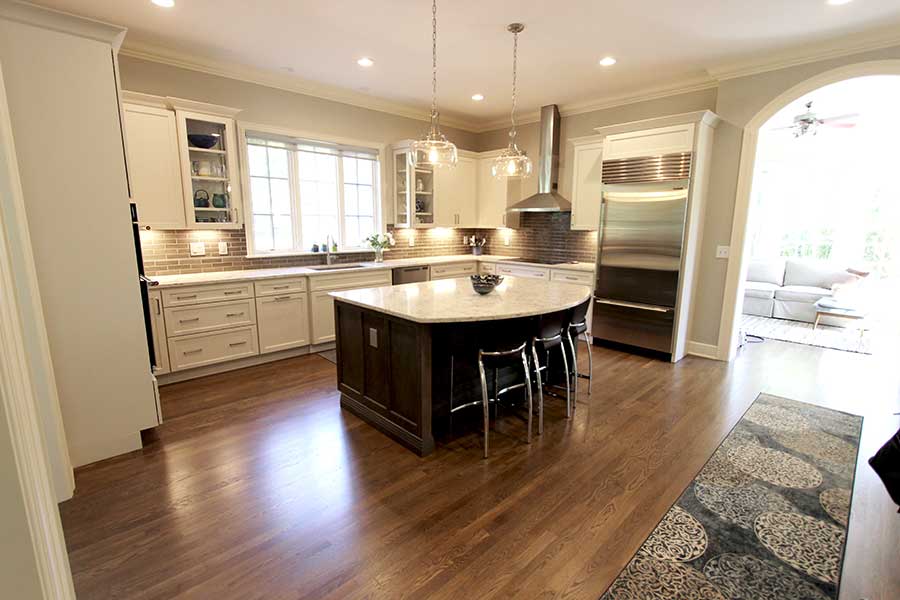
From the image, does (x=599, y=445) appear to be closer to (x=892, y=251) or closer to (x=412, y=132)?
(x=412, y=132)

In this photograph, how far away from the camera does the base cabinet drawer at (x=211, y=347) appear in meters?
3.80

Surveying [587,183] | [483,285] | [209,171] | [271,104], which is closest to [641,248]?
[587,183]

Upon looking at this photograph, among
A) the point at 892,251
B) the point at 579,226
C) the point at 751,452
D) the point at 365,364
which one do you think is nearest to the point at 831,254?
the point at 892,251

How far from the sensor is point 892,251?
6.50 meters

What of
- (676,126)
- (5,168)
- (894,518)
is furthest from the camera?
(676,126)

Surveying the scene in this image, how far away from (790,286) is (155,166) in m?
8.52

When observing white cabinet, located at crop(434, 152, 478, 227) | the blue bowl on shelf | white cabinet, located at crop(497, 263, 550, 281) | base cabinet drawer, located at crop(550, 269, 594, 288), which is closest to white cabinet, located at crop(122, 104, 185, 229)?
the blue bowl on shelf

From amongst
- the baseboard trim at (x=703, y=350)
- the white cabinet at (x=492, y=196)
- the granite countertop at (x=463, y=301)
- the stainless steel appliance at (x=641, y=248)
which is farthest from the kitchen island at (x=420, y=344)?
the white cabinet at (x=492, y=196)

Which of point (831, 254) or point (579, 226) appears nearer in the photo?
point (579, 226)

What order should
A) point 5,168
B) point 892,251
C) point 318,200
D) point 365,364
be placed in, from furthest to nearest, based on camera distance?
point 892,251, point 318,200, point 365,364, point 5,168

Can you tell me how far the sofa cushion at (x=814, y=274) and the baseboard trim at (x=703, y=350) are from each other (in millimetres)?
3220

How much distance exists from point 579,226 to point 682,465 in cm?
344

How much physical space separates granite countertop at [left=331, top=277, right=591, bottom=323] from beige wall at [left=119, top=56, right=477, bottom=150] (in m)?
2.63

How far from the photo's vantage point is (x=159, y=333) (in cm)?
366
